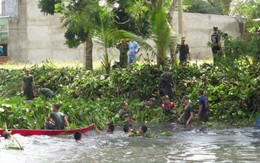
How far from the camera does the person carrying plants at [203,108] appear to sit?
21650 millimetres

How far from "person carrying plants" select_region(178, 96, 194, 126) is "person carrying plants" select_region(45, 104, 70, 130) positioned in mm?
4093

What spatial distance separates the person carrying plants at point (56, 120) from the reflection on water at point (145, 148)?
1.95 feet

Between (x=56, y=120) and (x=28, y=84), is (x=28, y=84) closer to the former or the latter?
(x=28, y=84)

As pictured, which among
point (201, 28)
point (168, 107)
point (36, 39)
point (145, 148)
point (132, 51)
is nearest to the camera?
point (145, 148)

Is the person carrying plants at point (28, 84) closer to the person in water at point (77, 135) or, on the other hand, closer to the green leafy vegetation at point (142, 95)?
the green leafy vegetation at point (142, 95)

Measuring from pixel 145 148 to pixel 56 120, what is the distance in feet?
11.0

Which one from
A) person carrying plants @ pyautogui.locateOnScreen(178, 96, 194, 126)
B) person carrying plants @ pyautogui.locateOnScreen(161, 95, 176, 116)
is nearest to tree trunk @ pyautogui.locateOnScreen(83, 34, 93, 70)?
person carrying plants @ pyautogui.locateOnScreen(161, 95, 176, 116)

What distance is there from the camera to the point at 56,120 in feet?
64.6

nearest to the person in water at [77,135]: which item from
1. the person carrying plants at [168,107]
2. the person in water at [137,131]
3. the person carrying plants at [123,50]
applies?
the person in water at [137,131]

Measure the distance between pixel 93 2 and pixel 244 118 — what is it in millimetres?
9075

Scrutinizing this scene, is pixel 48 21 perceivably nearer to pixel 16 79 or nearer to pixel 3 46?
pixel 3 46

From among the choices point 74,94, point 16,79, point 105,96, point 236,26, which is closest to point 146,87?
point 105,96

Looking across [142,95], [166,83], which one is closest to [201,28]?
[142,95]

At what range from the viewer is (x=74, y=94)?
1056 inches
